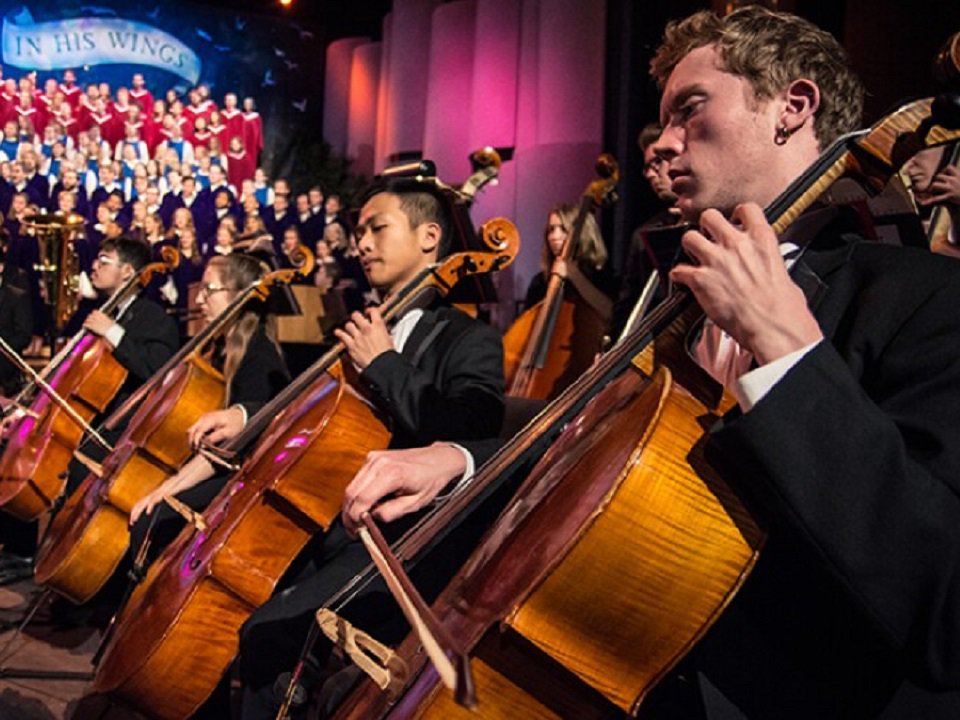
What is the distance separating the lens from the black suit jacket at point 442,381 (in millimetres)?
2094

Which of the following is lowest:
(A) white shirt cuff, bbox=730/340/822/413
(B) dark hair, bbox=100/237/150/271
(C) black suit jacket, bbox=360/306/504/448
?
(C) black suit jacket, bbox=360/306/504/448

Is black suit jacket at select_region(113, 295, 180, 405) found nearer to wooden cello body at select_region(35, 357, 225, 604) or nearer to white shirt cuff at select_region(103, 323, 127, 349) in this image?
white shirt cuff at select_region(103, 323, 127, 349)

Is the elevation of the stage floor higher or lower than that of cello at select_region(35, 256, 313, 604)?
lower

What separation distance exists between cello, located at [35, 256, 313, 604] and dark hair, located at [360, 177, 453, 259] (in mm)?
→ 768

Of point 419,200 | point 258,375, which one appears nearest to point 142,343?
point 258,375

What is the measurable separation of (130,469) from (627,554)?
2.49 m

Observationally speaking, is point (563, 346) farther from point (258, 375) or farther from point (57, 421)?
point (57, 421)

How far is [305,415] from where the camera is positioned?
7.47 ft

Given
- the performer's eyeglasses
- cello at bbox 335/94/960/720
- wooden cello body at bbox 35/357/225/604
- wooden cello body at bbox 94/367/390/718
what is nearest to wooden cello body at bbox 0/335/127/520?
wooden cello body at bbox 35/357/225/604

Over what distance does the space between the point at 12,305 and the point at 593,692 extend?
608 centimetres

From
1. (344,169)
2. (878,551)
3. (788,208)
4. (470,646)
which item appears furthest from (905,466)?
(344,169)

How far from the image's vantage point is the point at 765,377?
972 mm

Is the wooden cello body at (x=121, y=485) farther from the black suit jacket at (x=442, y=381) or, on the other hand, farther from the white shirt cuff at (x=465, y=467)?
the white shirt cuff at (x=465, y=467)

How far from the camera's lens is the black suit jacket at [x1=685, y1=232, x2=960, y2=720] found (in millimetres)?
926
